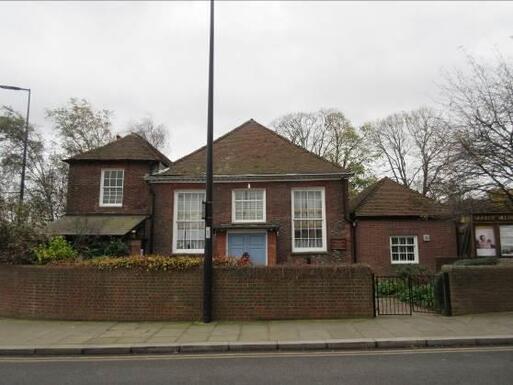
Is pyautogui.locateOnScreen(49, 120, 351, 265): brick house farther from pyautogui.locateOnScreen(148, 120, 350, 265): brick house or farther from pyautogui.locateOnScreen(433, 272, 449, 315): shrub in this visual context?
pyautogui.locateOnScreen(433, 272, 449, 315): shrub

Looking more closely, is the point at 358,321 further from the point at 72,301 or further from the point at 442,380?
the point at 72,301

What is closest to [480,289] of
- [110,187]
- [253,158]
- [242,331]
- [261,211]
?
[242,331]

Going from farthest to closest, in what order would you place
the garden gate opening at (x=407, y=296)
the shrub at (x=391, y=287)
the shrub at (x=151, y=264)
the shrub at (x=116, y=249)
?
1. the shrub at (x=116, y=249)
2. the shrub at (x=391, y=287)
3. the garden gate opening at (x=407, y=296)
4. the shrub at (x=151, y=264)

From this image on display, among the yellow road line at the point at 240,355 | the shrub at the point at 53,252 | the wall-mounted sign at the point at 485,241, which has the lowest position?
the yellow road line at the point at 240,355

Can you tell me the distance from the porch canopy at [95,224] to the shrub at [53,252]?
16.7 feet

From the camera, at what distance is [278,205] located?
67.2ft

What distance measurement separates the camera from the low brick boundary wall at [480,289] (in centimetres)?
1216

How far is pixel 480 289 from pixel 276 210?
9835 millimetres

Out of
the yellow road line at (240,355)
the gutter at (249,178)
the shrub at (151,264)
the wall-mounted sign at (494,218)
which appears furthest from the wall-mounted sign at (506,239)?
the shrub at (151,264)

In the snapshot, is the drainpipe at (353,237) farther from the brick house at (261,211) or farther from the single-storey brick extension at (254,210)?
the brick house at (261,211)

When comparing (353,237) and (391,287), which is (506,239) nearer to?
(353,237)

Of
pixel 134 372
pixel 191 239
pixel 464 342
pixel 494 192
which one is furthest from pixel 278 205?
pixel 134 372

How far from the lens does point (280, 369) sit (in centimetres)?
740

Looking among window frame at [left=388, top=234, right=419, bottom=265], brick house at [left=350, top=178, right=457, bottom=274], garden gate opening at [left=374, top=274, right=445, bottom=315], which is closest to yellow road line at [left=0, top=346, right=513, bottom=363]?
garden gate opening at [left=374, top=274, right=445, bottom=315]
